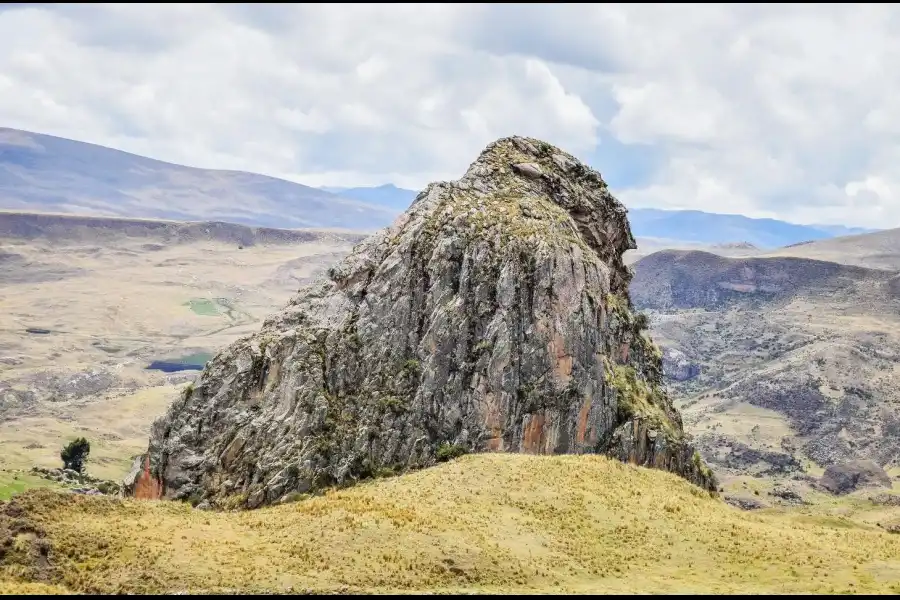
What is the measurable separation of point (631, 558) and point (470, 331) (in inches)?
1180

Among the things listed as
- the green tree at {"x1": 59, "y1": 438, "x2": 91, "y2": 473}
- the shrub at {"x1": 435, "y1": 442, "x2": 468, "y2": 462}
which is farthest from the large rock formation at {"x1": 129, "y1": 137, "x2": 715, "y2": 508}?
the green tree at {"x1": 59, "y1": 438, "x2": 91, "y2": 473}

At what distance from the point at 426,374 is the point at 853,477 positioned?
154505 mm

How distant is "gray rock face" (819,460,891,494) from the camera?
185m

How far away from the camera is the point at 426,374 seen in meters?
68.8

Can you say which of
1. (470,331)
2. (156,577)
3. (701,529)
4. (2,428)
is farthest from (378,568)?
(2,428)

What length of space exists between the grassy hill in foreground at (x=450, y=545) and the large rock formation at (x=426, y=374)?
8.89m

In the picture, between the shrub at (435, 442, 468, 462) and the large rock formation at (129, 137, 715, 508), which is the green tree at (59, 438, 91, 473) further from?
the shrub at (435, 442, 468, 462)

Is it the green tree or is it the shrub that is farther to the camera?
the green tree

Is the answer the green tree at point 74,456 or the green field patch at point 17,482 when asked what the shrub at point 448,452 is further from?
the green tree at point 74,456

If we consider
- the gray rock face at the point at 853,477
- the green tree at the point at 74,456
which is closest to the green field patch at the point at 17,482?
the green tree at the point at 74,456

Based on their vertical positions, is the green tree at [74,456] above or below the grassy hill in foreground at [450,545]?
below

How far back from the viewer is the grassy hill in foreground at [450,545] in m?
38.7

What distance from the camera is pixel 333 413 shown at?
217 feet

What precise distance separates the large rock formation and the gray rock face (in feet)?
412
